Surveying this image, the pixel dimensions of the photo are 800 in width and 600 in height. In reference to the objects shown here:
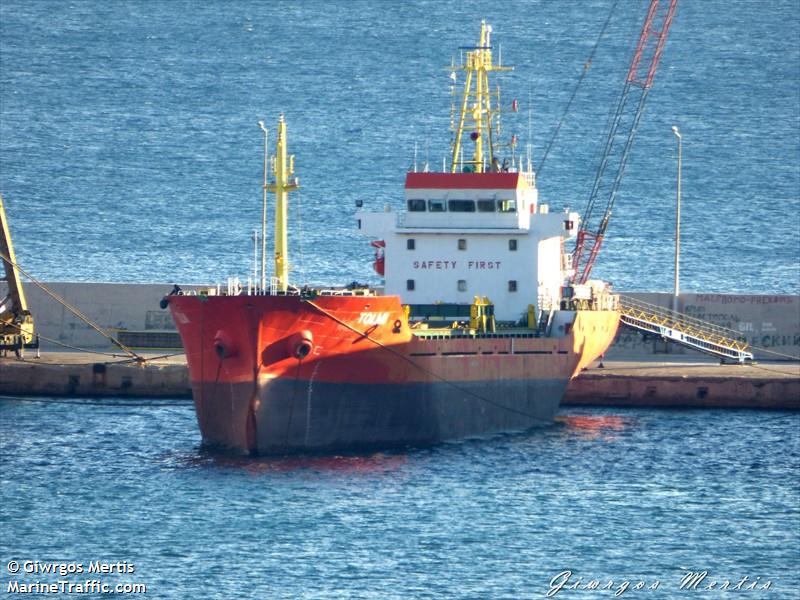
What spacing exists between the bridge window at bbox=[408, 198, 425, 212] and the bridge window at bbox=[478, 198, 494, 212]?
65.2 inches

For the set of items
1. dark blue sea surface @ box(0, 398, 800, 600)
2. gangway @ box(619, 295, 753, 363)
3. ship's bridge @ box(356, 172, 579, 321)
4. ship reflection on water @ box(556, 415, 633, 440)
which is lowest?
dark blue sea surface @ box(0, 398, 800, 600)

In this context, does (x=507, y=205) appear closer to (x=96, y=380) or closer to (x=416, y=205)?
(x=416, y=205)

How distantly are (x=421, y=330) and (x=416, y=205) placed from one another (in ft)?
16.5

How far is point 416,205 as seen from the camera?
5934cm

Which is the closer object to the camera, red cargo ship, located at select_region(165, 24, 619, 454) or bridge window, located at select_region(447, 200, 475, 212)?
red cargo ship, located at select_region(165, 24, 619, 454)

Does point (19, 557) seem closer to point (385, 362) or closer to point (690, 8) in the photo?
point (385, 362)

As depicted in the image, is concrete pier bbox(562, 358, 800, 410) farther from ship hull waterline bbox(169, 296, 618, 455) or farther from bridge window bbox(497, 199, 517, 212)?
ship hull waterline bbox(169, 296, 618, 455)

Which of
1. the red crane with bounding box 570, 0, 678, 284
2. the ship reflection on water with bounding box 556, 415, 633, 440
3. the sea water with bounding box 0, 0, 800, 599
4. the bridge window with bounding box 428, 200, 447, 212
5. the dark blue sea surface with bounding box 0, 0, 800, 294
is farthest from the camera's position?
the dark blue sea surface with bounding box 0, 0, 800, 294

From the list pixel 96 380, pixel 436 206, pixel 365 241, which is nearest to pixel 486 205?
pixel 436 206

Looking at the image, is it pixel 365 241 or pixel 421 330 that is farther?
pixel 365 241

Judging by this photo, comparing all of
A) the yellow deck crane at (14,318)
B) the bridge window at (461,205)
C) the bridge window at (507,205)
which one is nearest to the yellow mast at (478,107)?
the bridge window at (461,205)

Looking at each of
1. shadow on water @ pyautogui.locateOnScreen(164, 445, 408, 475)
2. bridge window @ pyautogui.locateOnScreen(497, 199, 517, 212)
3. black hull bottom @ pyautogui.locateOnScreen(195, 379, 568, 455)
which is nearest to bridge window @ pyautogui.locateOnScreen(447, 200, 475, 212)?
bridge window @ pyautogui.locateOnScreen(497, 199, 517, 212)

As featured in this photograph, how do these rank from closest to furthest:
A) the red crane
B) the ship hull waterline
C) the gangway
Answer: the ship hull waterline
the gangway
the red crane

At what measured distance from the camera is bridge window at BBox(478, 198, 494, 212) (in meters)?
59.2
